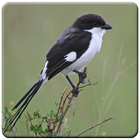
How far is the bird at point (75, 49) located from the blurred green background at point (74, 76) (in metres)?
0.76

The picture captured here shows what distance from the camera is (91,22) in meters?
2.99

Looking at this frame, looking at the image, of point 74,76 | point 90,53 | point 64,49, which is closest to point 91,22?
point 90,53

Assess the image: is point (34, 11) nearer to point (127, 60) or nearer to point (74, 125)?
point (127, 60)

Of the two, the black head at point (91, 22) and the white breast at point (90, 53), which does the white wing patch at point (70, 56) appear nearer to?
the white breast at point (90, 53)

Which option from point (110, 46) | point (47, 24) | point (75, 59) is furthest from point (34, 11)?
point (75, 59)

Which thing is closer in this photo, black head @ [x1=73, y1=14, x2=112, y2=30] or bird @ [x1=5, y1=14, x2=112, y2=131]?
bird @ [x1=5, y1=14, x2=112, y2=131]

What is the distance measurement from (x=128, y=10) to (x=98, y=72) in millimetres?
1382

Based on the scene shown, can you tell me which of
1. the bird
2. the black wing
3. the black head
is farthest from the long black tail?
the black head

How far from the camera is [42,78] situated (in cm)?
261

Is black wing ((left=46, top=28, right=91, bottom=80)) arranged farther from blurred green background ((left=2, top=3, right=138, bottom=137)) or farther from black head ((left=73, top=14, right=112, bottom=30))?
blurred green background ((left=2, top=3, right=138, bottom=137))

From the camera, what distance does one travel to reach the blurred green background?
357 cm

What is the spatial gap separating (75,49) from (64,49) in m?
0.13

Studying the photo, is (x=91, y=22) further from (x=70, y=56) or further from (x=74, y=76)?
(x=74, y=76)

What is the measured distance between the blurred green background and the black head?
30.3 inches
